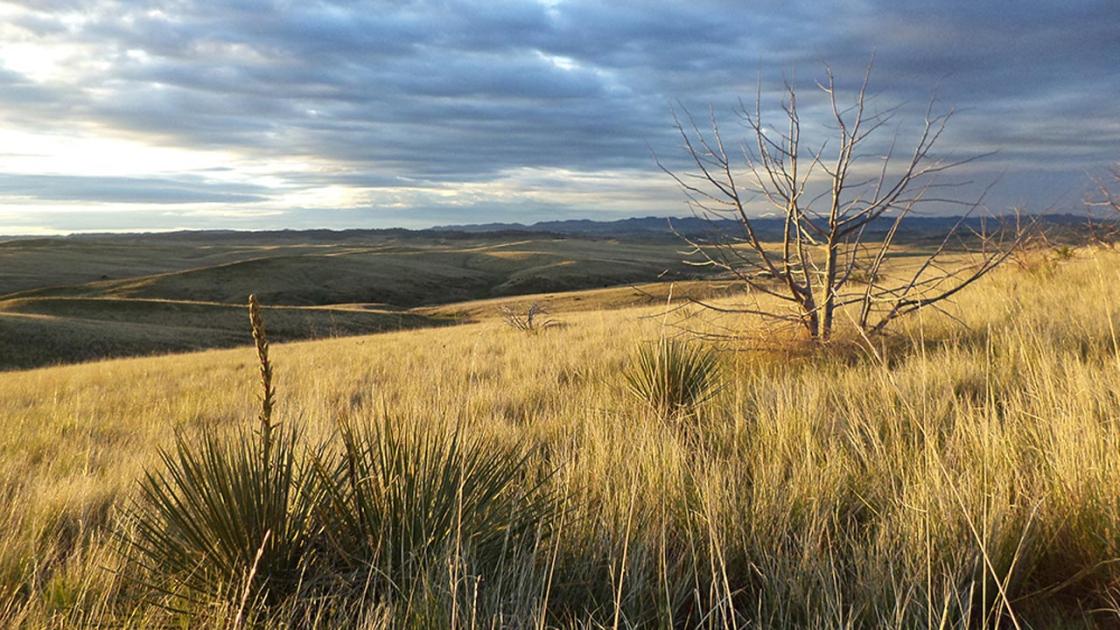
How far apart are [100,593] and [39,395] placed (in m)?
Result: 9.62

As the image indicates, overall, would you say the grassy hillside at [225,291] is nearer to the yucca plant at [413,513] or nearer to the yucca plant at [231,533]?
the yucca plant at [413,513]

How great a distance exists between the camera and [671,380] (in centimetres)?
527

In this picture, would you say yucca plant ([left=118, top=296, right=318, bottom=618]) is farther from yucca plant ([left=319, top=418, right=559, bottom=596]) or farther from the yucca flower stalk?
yucca plant ([left=319, top=418, right=559, bottom=596])

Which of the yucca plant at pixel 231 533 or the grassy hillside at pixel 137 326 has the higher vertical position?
the yucca plant at pixel 231 533

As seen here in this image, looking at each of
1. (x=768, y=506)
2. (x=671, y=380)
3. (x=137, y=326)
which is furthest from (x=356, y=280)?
(x=768, y=506)

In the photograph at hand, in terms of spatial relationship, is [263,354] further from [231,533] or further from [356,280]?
[356,280]

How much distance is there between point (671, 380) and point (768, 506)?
247 cm

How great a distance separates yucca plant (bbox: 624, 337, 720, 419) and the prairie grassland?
160mm

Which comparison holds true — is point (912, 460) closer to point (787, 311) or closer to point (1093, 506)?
point (1093, 506)

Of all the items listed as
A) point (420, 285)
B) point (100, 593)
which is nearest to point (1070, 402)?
point (100, 593)

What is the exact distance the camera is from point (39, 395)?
9.98 metres

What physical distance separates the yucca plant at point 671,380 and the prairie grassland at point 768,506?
0.53 ft

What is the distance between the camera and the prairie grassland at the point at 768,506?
7.10 ft

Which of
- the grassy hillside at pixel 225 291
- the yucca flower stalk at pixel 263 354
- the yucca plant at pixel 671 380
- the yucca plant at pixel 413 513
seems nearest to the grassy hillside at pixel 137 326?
the grassy hillside at pixel 225 291
